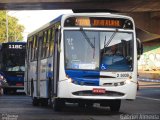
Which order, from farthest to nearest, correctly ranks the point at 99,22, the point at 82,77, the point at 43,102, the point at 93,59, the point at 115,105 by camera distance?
the point at 43,102, the point at 115,105, the point at 99,22, the point at 93,59, the point at 82,77

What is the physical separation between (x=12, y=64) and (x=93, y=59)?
19.2m

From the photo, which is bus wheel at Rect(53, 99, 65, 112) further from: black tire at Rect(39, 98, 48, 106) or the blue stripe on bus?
black tire at Rect(39, 98, 48, 106)

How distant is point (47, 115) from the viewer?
18438 mm

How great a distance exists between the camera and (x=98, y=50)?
18.9m

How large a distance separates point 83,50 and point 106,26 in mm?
1176

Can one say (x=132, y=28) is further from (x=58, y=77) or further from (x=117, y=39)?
(x=58, y=77)

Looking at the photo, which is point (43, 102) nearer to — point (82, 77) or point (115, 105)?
point (115, 105)

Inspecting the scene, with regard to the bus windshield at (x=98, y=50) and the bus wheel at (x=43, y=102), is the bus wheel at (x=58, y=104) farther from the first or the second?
the bus wheel at (x=43, y=102)

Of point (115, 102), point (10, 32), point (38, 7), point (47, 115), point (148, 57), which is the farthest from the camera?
point (10, 32)

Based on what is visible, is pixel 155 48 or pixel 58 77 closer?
pixel 58 77

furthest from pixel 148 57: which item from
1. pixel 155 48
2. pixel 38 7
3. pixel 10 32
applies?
pixel 38 7

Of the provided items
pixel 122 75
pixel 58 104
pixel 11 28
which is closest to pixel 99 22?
pixel 122 75

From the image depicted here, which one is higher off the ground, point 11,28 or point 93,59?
point 11,28

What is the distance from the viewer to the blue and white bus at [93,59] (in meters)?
18.6
